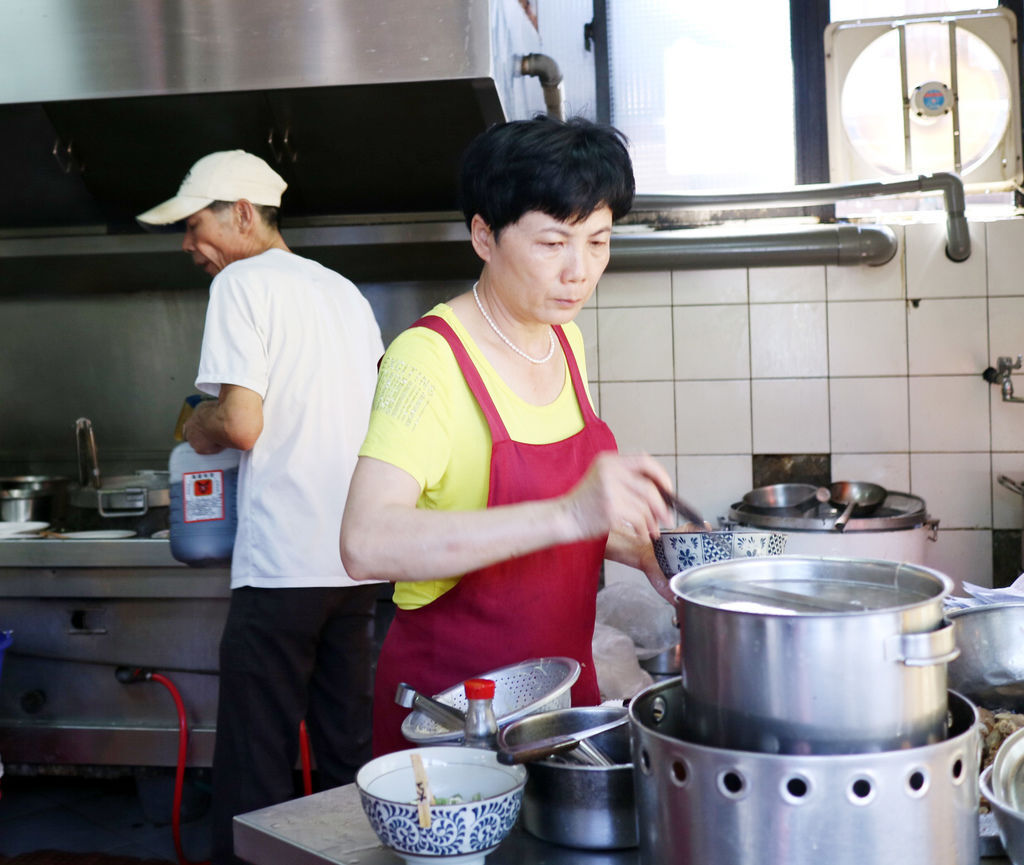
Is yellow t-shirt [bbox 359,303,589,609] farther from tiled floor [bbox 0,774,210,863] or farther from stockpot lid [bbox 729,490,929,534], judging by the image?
tiled floor [bbox 0,774,210,863]

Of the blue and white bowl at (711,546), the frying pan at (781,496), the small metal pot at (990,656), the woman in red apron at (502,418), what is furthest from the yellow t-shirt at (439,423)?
the frying pan at (781,496)

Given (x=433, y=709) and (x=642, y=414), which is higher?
(x=642, y=414)

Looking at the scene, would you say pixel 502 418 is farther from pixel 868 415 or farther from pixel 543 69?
pixel 868 415

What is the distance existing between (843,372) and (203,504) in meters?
2.06

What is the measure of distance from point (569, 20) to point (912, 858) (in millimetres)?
3367

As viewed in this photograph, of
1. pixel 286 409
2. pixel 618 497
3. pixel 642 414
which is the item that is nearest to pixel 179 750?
pixel 286 409

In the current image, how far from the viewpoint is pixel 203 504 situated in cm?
260

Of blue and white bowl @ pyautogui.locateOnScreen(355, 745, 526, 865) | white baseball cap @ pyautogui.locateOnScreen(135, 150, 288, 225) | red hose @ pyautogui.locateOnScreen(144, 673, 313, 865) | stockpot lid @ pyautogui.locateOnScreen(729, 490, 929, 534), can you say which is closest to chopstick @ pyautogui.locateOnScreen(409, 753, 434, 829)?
blue and white bowl @ pyautogui.locateOnScreen(355, 745, 526, 865)

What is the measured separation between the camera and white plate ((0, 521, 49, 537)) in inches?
117

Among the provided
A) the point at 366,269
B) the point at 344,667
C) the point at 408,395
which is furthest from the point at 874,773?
the point at 366,269

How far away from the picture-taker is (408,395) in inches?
51.9

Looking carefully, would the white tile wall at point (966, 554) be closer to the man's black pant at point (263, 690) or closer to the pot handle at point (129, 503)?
the man's black pant at point (263, 690)

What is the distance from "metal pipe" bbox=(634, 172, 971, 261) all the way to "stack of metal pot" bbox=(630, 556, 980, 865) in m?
2.70

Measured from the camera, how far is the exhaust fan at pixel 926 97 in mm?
3389
